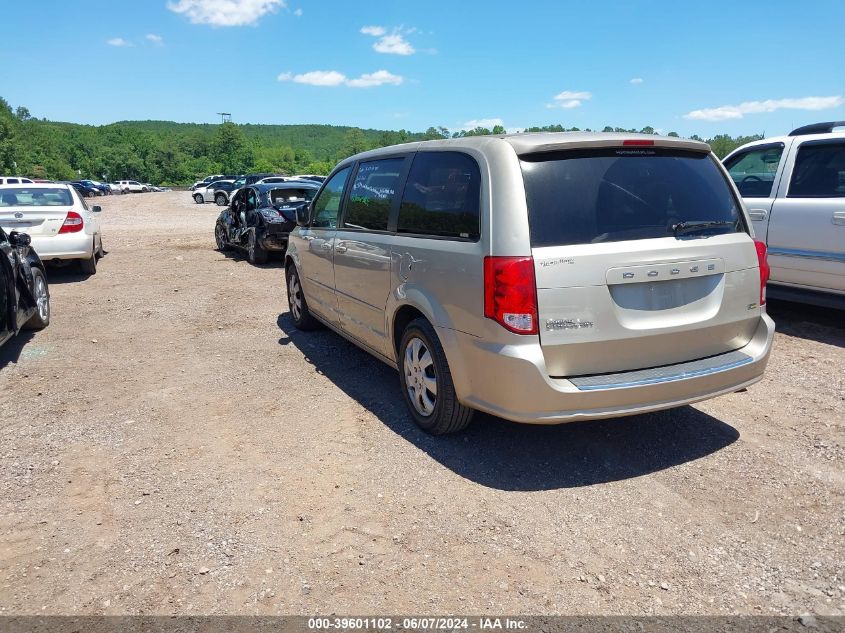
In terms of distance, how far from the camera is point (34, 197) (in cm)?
1049

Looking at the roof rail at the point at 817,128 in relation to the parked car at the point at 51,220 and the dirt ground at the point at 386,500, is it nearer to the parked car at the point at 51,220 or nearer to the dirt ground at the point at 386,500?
the dirt ground at the point at 386,500

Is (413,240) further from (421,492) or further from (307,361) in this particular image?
(307,361)

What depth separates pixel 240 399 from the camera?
16.6 ft

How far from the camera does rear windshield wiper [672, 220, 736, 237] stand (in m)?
3.57

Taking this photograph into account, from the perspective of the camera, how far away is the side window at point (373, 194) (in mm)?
4684

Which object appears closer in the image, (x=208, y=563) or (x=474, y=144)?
(x=208, y=563)

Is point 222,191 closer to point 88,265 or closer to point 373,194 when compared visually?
point 88,265

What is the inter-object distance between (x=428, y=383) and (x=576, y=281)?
1.27 metres

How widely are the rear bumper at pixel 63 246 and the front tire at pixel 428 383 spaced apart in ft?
26.9

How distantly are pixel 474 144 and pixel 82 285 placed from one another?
8.81 meters

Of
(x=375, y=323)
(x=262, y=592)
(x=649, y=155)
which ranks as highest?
(x=649, y=155)

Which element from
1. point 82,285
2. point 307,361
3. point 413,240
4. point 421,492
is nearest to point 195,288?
point 82,285

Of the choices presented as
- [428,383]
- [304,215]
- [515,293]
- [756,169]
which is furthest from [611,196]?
[756,169]

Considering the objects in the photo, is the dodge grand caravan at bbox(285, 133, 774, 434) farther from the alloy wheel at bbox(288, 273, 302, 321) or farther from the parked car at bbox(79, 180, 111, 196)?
the parked car at bbox(79, 180, 111, 196)
